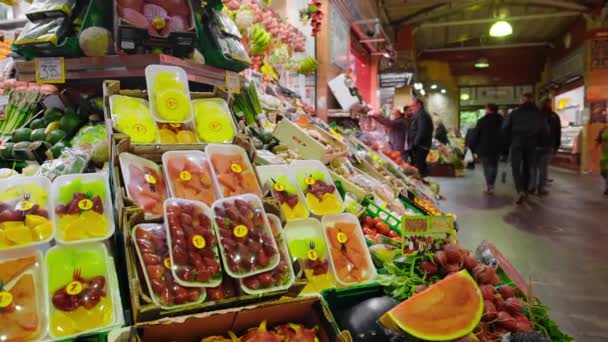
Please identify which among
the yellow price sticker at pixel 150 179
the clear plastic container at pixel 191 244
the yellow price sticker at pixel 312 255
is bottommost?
the yellow price sticker at pixel 312 255

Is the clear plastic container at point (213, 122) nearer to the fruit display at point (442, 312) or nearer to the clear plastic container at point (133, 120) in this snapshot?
Answer: the clear plastic container at point (133, 120)

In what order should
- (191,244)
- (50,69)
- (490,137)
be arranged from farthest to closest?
1. (490,137)
2. (50,69)
3. (191,244)

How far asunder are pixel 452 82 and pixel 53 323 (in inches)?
911

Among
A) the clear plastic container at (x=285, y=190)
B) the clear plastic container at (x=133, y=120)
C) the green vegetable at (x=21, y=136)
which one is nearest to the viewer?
the clear plastic container at (x=133, y=120)

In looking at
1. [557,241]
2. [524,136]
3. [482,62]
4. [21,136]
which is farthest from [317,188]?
[482,62]

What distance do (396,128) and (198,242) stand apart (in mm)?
9038

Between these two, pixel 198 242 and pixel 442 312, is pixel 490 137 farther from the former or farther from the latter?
pixel 198 242

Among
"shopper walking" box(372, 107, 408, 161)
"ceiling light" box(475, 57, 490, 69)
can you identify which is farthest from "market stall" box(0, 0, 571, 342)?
"ceiling light" box(475, 57, 490, 69)

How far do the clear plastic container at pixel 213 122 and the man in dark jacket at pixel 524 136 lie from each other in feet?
22.6

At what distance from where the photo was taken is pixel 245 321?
159cm

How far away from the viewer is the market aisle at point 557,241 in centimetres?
339

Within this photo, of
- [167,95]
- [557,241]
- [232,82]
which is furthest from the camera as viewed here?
[557,241]

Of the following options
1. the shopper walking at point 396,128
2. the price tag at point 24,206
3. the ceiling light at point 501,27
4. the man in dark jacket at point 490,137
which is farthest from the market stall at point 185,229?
the ceiling light at point 501,27

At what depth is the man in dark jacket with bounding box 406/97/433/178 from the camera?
8.97 m
